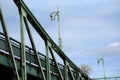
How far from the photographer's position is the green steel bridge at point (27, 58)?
87.0 feet

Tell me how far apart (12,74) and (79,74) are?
14670 mm

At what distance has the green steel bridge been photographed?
26.5 meters

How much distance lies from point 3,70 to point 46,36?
5.99 meters

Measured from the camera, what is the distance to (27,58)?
30.7 m

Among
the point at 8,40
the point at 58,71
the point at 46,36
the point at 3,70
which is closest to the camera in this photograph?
the point at 8,40

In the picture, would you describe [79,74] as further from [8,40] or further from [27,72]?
[8,40]

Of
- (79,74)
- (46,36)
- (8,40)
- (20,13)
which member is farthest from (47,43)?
(79,74)

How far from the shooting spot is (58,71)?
35.3 metres

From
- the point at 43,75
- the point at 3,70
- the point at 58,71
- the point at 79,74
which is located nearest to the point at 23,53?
the point at 3,70

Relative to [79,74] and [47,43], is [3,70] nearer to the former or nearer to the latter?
[47,43]

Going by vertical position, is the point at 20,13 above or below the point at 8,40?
above

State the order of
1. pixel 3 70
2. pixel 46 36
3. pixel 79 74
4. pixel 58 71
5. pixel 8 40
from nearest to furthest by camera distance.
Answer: pixel 8 40 → pixel 3 70 → pixel 46 36 → pixel 58 71 → pixel 79 74

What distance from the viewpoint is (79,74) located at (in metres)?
42.6

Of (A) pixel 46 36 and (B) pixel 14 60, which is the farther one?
(A) pixel 46 36
